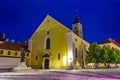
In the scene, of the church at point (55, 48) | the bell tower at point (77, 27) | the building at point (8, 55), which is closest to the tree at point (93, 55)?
the church at point (55, 48)

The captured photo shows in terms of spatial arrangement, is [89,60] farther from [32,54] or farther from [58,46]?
[32,54]

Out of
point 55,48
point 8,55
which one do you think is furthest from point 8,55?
point 55,48

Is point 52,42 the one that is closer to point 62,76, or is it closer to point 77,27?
point 77,27

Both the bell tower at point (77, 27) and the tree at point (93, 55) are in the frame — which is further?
the bell tower at point (77, 27)

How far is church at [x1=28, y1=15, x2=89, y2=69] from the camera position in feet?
124

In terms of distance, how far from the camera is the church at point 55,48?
3769 cm

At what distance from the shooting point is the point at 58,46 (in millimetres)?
39875

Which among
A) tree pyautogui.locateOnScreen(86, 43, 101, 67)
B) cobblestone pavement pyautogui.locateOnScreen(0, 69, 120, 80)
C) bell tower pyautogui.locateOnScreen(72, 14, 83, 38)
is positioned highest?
bell tower pyautogui.locateOnScreen(72, 14, 83, 38)

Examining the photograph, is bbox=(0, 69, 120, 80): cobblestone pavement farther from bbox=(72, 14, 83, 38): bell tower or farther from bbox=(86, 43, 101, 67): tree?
bbox=(72, 14, 83, 38): bell tower

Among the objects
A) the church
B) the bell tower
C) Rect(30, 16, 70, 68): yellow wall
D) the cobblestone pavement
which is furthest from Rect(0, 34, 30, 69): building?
the cobblestone pavement

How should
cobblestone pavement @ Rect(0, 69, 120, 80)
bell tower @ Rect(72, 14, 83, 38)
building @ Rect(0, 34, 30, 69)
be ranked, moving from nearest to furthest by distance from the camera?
cobblestone pavement @ Rect(0, 69, 120, 80) → building @ Rect(0, 34, 30, 69) → bell tower @ Rect(72, 14, 83, 38)

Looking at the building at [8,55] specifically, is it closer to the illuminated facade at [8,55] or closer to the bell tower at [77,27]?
the illuminated facade at [8,55]

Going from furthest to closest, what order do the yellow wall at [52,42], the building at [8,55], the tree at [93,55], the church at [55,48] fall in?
the tree at [93,55] → the yellow wall at [52,42] → the building at [8,55] → the church at [55,48]

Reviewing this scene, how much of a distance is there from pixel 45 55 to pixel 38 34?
672 cm
